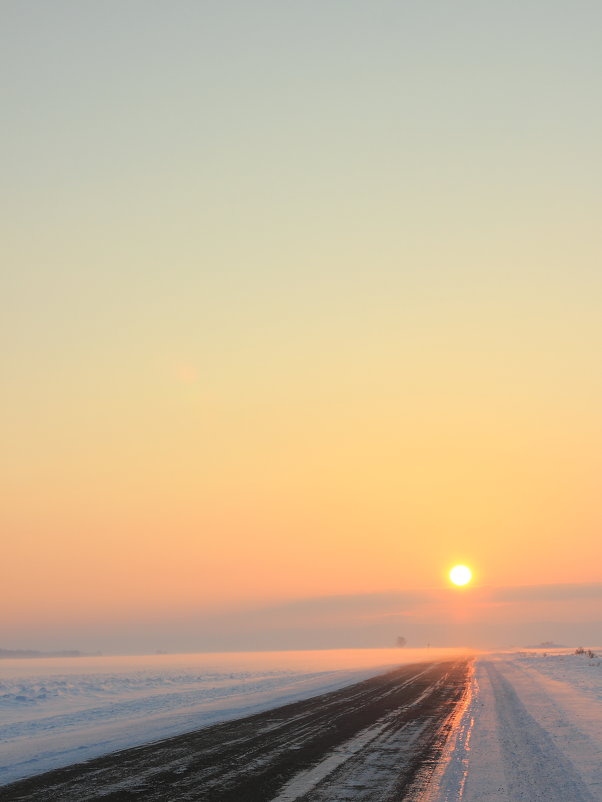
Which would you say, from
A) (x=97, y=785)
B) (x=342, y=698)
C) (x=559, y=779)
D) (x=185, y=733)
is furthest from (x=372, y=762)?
(x=342, y=698)

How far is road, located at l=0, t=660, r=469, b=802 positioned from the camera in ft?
28.9

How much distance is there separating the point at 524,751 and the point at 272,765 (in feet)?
15.1

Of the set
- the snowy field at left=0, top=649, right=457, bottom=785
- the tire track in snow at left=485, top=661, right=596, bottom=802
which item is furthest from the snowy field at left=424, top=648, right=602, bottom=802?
the snowy field at left=0, top=649, right=457, bottom=785

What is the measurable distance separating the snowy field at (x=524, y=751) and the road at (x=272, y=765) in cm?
47

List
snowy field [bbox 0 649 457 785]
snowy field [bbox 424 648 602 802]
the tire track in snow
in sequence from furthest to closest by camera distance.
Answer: snowy field [bbox 0 649 457 785] → snowy field [bbox 424 648 602 802] → the tire track in snow

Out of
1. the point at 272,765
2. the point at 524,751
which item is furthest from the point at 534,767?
the point at 272,765

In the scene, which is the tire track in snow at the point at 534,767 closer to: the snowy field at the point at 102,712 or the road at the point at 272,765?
the road at the point at 272,765

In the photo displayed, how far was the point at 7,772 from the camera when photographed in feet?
35.5

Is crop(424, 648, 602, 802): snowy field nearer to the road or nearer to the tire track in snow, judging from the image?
the tire track in snow

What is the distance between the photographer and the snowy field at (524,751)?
8.94m

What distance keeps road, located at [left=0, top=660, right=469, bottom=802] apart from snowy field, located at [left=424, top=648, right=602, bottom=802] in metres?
0.47

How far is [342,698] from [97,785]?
1568 cm

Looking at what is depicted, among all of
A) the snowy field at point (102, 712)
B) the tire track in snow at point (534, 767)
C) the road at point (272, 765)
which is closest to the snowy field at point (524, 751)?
the tire track in snow at point (534, 767)

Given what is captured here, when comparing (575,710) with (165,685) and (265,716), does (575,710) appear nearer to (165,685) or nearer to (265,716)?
(265,716)
